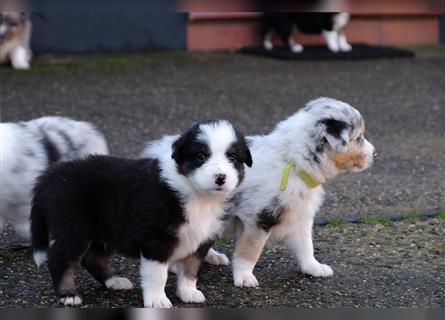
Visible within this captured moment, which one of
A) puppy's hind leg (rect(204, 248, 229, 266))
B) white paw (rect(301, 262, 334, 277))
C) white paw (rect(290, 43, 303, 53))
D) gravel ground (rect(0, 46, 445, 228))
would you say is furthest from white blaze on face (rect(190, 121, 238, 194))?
white paw (rect(290, 43, 303, 53))

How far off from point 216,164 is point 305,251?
123 centimetres

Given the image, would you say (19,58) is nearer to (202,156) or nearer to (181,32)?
(181,32)

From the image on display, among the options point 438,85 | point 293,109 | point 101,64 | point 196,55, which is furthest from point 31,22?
Answer: point 438,85

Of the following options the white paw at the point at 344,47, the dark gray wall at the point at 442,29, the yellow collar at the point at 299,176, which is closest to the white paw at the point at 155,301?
the yellow collar at the point at 299,176

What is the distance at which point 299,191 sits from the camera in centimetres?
507

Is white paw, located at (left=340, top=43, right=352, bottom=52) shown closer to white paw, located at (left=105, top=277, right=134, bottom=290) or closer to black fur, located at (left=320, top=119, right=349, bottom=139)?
black fur, located at (left=320, top=119, right=349, bottom=139)

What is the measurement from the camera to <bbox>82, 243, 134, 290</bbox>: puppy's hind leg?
498 centimetres

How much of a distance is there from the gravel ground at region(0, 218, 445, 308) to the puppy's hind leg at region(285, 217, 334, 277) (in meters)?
0.06

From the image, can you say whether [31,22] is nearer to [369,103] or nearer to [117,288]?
[369,103]

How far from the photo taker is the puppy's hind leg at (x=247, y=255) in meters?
5.11

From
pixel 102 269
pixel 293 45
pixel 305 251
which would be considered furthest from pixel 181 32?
pixel 102 269

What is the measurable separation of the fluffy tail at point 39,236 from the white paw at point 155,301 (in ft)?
2.29

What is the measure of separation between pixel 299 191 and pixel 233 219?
1.50 feet

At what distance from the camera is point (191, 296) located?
15.6 feet
